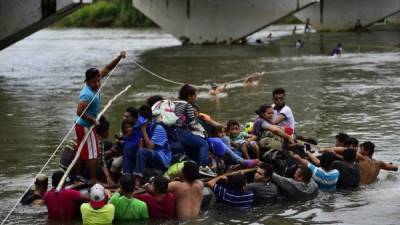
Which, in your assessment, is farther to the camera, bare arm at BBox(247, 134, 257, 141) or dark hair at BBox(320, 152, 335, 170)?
bare arm at BBox(247, 134, 257, 141)

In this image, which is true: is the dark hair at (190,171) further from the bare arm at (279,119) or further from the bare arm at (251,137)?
the bare arm at (279,119)

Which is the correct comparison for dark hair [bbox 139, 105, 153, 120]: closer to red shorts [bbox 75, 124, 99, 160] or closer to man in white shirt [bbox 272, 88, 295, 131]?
red shorts [bbox 75, 124, 99, 160]

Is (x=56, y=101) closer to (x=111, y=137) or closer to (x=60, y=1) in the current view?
(x=60, y=1)

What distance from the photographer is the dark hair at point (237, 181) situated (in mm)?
10039

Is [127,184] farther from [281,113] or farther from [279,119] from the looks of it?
[281,113]

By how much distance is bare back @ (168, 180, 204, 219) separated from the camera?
9672 millimetres

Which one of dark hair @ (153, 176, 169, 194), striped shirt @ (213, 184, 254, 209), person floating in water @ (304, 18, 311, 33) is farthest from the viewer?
person floating in water @ (304, 18, 311, 33)

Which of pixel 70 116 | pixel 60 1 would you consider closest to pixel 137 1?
pixel 60 1

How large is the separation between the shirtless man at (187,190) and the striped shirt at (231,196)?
1.36 ft

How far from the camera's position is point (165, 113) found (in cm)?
1057

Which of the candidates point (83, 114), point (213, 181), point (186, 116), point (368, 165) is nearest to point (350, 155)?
point (368, 165)

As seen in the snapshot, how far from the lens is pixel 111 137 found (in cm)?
1582

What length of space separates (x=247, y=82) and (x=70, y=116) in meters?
7.82

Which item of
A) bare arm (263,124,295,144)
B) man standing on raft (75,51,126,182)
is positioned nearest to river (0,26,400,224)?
man standing on raft (75,51,126,182)
